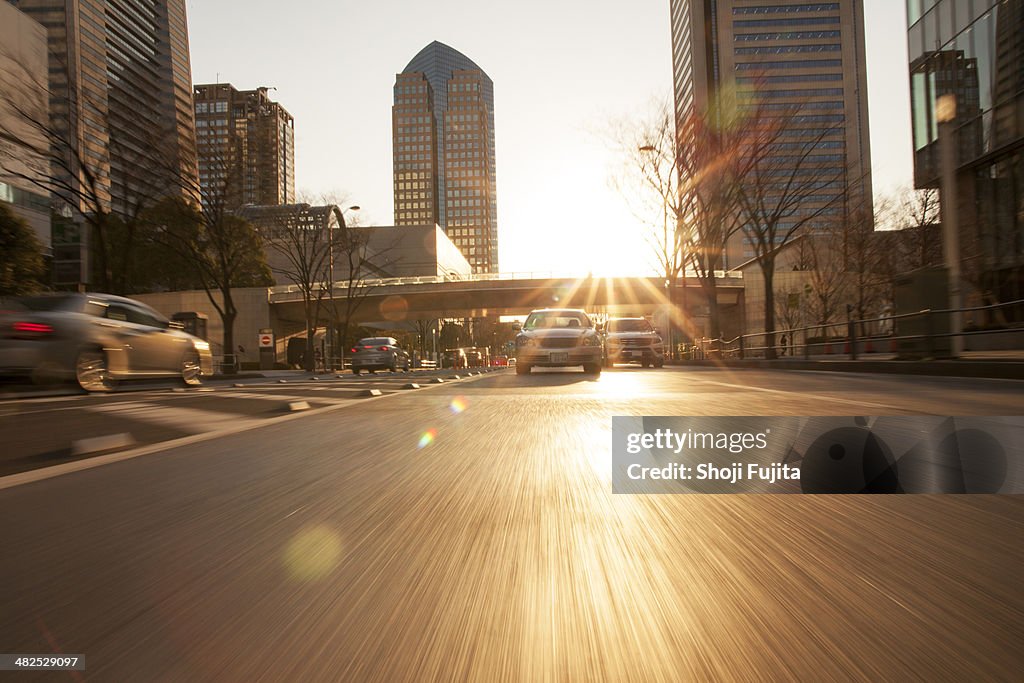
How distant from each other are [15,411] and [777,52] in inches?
5359

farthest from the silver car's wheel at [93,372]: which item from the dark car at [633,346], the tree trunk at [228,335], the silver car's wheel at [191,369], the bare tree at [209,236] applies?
the tree trunk at [228,335]

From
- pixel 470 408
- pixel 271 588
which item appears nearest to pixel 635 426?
pixel 271 588

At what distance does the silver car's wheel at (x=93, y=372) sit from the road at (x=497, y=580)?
910 centimetres

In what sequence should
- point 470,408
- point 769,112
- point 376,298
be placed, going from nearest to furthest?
1. point 470,408
2. point 769,112
3. point 376,298

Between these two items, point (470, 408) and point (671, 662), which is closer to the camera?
point (671, 662)

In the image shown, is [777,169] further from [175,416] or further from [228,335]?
[175,416]

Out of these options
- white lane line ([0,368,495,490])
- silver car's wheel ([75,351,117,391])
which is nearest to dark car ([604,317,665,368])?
silver car's wheel ([75,351,117,391])

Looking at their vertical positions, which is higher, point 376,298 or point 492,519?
point 376,298

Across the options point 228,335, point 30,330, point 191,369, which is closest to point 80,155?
point 228,335

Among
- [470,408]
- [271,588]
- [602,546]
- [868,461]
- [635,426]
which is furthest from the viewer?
[470,408]

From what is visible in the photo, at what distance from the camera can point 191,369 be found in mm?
14883

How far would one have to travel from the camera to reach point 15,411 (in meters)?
7.49

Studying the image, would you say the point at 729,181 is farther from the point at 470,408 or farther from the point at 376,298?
the point at 376,298

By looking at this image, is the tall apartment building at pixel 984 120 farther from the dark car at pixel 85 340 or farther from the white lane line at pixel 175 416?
the white lane line at pixel 175 416
